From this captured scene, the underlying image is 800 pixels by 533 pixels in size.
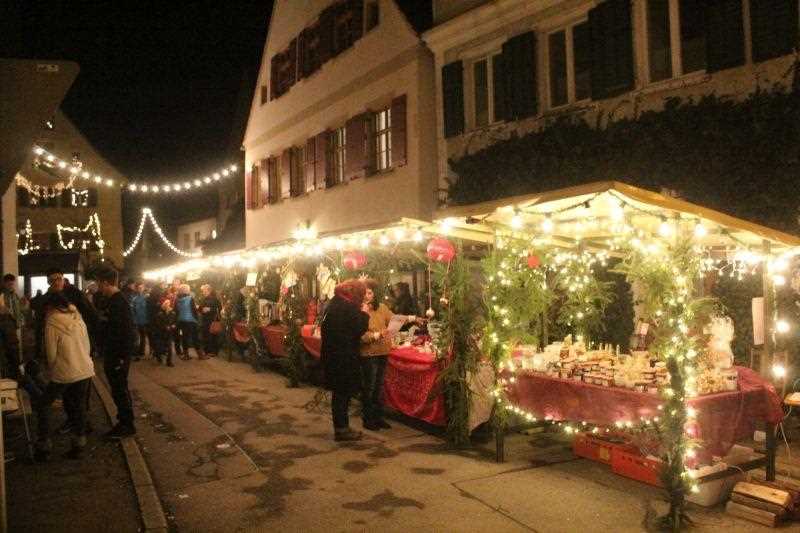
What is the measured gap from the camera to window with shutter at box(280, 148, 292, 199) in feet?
67.6

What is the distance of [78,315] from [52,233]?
30865mm

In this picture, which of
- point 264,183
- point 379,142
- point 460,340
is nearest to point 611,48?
point 460,340

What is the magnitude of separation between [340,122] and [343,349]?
1072 centimetres

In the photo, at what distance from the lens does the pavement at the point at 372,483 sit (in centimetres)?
561

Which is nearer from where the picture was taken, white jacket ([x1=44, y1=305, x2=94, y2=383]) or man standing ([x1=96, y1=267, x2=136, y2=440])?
white jacket ([x1=44, y1=305, x2=94, y2=383])

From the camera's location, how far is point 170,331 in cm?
1608

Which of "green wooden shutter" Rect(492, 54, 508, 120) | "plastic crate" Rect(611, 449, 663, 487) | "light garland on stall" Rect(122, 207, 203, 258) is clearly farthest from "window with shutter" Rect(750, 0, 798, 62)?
"light garland on stall" Rect(122, 207, 203, 258)

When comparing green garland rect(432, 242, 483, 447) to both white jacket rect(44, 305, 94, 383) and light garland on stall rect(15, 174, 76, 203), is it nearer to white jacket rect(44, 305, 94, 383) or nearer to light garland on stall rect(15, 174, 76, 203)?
white jacket rect(44, 305, 94, 383)

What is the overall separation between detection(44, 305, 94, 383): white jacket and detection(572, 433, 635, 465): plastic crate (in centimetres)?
563

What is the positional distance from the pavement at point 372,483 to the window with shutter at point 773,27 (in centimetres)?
578

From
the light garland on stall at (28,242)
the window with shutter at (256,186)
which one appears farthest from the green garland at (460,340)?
the light garland on stall at (28,242)

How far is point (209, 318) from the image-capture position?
56.7 feet

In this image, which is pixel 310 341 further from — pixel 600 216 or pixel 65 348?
pixel 600 216

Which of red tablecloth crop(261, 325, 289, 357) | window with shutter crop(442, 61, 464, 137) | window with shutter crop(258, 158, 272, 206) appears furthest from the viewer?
window with shutter crop(258, 158, 272, 206)
